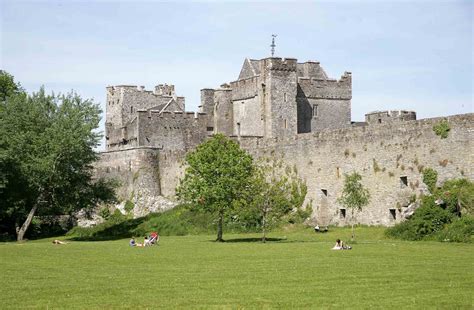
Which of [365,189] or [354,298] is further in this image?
[365,189]

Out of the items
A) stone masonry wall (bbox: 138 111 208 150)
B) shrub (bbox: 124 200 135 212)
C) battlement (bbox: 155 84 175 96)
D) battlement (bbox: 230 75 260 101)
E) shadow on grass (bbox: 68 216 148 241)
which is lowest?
shadow on grass (bbox: 68 216 148 241)

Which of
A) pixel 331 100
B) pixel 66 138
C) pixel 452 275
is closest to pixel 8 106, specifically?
pixel 66 138

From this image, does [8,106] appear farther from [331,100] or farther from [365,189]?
[331,100]

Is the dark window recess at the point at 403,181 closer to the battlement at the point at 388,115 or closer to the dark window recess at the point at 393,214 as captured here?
the dark window recess at the point at 393,214

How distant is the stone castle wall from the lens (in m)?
46.0

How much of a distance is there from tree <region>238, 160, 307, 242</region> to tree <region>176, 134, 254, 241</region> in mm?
706

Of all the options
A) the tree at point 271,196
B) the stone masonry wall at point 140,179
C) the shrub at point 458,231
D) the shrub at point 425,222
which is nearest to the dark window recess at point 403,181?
the shrub at point 425,222

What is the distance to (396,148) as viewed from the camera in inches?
1962

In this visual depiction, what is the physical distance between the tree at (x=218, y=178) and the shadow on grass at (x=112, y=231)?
11.1 metres

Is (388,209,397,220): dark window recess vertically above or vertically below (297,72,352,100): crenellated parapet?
below

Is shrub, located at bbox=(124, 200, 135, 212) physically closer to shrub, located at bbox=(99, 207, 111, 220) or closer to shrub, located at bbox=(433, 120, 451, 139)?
shrub, located at bbox=(99, 207, 111, 220)

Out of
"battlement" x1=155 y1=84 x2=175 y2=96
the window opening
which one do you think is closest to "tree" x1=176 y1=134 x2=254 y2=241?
the window opening

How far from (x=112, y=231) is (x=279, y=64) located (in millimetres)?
17754

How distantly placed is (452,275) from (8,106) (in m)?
37.2
